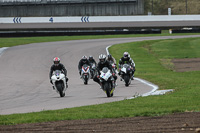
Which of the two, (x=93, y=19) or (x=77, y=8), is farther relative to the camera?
(x=77, y=8)

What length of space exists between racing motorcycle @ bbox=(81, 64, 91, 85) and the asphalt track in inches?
15.8

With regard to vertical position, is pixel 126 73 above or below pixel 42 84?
above

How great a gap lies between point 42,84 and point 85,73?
2.29 meters

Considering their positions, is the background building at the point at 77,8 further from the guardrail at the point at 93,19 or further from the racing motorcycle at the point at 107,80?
the racing motorcycle at the point at 107,80

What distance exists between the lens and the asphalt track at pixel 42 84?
52.4ft

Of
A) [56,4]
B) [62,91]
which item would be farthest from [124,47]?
[62,91]

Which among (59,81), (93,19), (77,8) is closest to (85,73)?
(59,81)

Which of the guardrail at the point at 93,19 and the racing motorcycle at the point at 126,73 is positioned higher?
the guardrail at the point at 93,19

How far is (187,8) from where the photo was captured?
8400 cm

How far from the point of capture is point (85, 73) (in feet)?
81.5

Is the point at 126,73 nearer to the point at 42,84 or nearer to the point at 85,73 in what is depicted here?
the point at 85,73

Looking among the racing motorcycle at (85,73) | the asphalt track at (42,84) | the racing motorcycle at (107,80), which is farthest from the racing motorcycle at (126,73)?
the racing motorcycle at (107,80)

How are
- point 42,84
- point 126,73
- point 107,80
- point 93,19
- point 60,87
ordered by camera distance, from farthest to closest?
point 93,19 < point 42,84 < point 126,73 < point 60,87 < point 107,80

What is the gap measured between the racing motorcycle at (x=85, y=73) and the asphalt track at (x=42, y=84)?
0.40 meters
